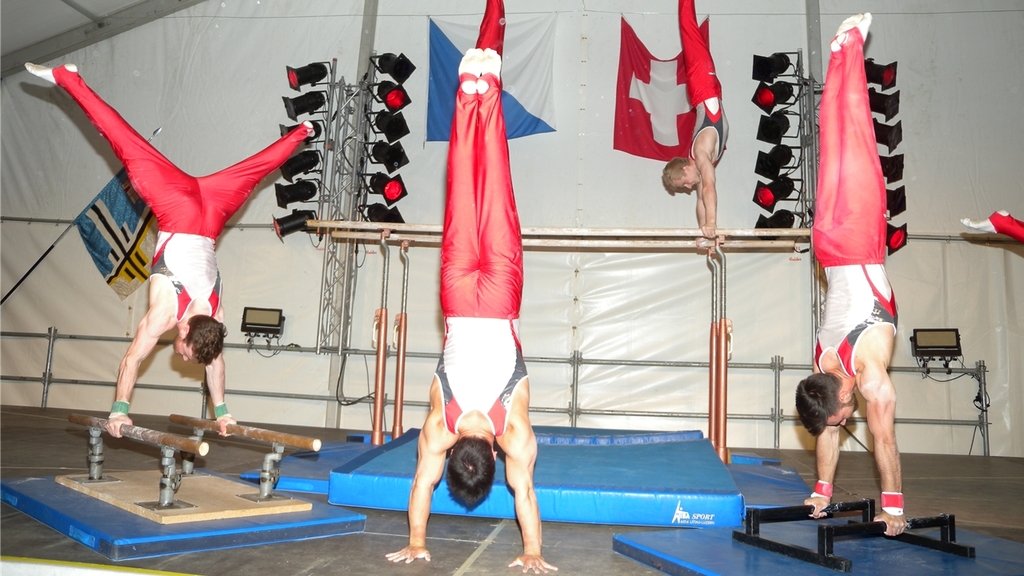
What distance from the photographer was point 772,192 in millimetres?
7738

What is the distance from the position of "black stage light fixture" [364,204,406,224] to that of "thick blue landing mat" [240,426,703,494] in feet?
9.77

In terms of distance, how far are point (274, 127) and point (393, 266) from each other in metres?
2.33

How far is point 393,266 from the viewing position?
875 cm

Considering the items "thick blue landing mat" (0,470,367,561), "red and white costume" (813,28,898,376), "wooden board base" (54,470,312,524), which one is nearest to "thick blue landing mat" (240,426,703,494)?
"wooden board base" (54,470,312,524)

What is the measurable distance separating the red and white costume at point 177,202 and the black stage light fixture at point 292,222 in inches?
131

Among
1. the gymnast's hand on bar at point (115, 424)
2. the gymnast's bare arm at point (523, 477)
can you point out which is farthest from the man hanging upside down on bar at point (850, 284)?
the gymnast's hand on bar at point (115, 424)

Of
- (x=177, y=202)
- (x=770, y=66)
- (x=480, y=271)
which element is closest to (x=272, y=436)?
(x=480, y=271)

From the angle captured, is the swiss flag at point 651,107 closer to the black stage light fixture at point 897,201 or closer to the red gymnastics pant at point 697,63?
the red gymnastics pant at point 697,63

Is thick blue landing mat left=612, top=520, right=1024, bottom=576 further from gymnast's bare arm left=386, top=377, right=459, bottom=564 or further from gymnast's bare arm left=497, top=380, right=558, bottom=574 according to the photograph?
gymnast's bare arm left=386, top=377, right=459, bottom=564

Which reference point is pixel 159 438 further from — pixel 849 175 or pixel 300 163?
pixel 300 163

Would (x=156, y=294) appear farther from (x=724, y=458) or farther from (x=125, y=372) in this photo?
(x=724, y=458)

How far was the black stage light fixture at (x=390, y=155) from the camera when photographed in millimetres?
8133

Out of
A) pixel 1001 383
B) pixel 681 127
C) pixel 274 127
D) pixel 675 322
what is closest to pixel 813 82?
pixel 681 127

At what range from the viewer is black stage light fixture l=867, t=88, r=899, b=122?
7.77m
